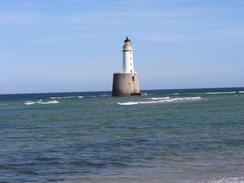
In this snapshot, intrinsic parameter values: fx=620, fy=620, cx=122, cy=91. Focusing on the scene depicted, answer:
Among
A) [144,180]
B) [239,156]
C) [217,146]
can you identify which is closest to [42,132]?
[217,146]

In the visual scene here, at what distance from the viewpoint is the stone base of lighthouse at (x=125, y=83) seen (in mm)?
76975

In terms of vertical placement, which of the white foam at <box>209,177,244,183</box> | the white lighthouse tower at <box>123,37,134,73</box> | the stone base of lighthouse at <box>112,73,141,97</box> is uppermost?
the white lighthouse tower at <box>123,37,134,73</box>

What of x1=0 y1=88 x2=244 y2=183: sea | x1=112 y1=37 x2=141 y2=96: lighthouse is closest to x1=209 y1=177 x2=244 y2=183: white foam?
x1=0 y1=88 x2=244 y2=183: sea

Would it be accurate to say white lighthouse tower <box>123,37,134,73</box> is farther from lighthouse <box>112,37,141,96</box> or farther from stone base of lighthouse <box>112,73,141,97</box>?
stone base of lighthouse <box>112,73,141,97</box>

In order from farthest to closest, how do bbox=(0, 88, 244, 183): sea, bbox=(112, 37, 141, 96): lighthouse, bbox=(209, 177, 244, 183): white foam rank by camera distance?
bbox=(112, 37, 141, 96): lighthouse → bbox=(0, 88, 244, 183): sea → bbox=(209, 177, 244, 183): white foam

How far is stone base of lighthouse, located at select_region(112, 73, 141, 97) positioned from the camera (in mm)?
76975

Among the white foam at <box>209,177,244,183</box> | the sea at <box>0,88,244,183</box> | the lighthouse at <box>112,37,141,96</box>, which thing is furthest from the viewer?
the lighthouse at <box>112,37,141,96</box>

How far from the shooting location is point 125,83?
77125 millimetres


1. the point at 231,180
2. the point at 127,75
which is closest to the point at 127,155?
the point at 231,180

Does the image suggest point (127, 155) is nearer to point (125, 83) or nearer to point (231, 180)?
point (231, 180)

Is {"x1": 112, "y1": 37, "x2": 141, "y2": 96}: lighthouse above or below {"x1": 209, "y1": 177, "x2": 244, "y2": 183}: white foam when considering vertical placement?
above

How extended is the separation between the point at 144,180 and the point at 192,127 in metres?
15.1

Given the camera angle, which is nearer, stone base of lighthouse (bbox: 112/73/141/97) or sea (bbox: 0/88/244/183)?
sea (bbox: 0/88/244/183)

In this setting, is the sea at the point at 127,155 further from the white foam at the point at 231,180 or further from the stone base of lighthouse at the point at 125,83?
the stone base of lighthouse at the point at 125,83
